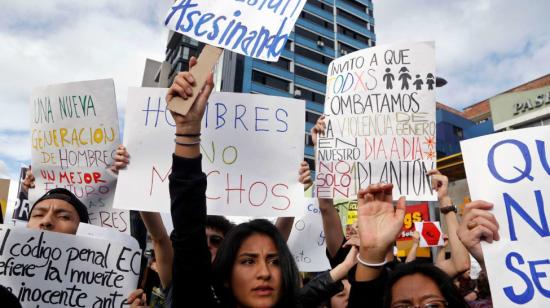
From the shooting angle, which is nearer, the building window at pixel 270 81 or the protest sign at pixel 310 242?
the protest sign at pixel 310 242

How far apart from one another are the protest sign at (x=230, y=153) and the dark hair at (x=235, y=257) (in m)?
0.89

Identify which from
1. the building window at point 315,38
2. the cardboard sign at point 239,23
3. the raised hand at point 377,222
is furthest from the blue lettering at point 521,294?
the building window at point 315,38

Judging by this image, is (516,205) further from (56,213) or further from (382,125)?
(56,213)

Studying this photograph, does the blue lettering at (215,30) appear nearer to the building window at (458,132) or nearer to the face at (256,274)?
the face at (256,274)

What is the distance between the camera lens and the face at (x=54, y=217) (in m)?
2.54

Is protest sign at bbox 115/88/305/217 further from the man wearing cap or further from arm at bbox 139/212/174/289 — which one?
the man wearing cap

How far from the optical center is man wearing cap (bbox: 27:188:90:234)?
2547 mm

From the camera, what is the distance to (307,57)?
45.6 metres

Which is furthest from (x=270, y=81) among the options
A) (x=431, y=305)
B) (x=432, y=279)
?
(x=431, y=305)

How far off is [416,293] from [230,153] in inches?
62.3

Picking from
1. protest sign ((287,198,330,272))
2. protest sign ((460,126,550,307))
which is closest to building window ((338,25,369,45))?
protest sign ((287,198,330,272))

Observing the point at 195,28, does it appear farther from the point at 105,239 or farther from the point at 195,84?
the point at 105,239

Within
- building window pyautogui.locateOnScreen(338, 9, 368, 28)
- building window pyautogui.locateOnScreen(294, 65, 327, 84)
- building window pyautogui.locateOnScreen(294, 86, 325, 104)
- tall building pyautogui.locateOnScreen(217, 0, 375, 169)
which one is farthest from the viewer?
building window pyautogui.locateOnScreen(338, 9, 368, 28)

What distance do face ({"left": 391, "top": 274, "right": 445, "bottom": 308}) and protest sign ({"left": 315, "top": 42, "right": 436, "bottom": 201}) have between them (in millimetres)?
1095
